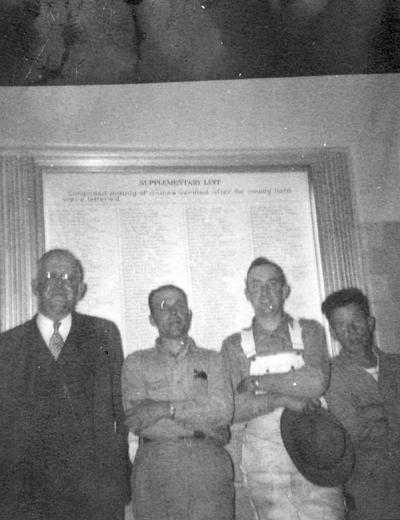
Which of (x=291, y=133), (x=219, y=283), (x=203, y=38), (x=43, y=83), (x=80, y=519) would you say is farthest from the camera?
(x=291, y=133)

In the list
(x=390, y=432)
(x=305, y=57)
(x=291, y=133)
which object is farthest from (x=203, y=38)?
(x=390, y=432)

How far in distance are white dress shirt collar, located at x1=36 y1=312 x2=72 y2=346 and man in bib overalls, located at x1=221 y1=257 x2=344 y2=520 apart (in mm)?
480

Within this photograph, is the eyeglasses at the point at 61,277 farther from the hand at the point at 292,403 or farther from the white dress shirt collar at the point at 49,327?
the hand at the point at 292,403

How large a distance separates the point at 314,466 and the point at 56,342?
805mm

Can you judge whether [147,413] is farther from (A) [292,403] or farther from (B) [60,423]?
(A) [292,403]

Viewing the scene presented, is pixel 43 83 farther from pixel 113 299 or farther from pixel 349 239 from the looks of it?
pixel 349 239

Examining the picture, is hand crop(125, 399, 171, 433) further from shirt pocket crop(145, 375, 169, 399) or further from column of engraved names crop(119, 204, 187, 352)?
column of engraved names crop(119, 204, 187, 352)

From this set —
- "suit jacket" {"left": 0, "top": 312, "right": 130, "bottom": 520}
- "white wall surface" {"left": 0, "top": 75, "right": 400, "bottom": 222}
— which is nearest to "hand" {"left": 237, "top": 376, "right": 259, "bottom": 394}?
"suit jacket" {"left": 0, "top": 312, "right": 130, "bottom": 520}

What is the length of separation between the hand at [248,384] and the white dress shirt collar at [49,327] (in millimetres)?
531

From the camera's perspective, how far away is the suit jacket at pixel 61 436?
4.73 feet

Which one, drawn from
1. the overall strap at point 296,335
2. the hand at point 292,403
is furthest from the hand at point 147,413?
the overall strap at point 296,335

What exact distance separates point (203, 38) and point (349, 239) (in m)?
0.91

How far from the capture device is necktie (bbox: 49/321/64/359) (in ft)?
5.04

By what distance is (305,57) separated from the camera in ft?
6.24
